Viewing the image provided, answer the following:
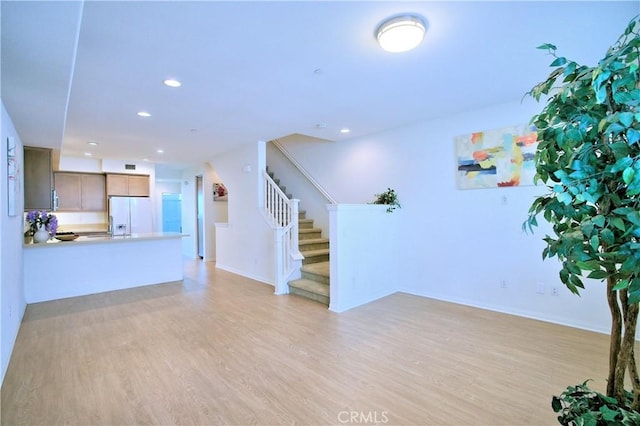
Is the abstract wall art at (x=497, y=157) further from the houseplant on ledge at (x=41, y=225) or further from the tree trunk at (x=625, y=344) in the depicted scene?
the houseplant on ledge at (x=41, y=225)

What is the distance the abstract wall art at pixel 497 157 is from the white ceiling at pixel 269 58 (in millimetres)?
397

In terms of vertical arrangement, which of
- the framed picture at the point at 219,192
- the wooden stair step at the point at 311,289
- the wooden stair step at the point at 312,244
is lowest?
the wooden stair step at the point at 311,289

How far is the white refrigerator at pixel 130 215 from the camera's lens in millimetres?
6910

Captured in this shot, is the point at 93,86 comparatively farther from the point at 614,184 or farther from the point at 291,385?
the point at 614,184

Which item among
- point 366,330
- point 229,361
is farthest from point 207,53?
point 366,330

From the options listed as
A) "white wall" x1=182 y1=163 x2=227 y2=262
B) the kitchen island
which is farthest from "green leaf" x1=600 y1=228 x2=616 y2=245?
"white wall" x1=182 y1=163 x2=227 y2=262

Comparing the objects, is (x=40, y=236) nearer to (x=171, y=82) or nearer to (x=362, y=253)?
(x=171, y=82)

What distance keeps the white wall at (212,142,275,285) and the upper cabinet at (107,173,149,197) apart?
84.9 inches

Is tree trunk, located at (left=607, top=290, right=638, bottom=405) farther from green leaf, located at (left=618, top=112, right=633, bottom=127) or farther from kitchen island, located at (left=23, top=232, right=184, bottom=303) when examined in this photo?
kitchen island, located at (left=23, top=232, right=184, bottom=303)

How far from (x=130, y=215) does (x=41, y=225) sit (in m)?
2.55

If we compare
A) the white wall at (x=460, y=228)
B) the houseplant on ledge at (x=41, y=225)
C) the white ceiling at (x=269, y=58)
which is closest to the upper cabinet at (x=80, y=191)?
the houseplant on ledge at (x=41, y=225)

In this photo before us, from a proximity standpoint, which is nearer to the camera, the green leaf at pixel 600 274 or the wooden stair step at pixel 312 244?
the green leaf at pixel 600 274

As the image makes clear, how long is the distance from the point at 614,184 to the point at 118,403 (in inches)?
116

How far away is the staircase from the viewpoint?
431 cm
